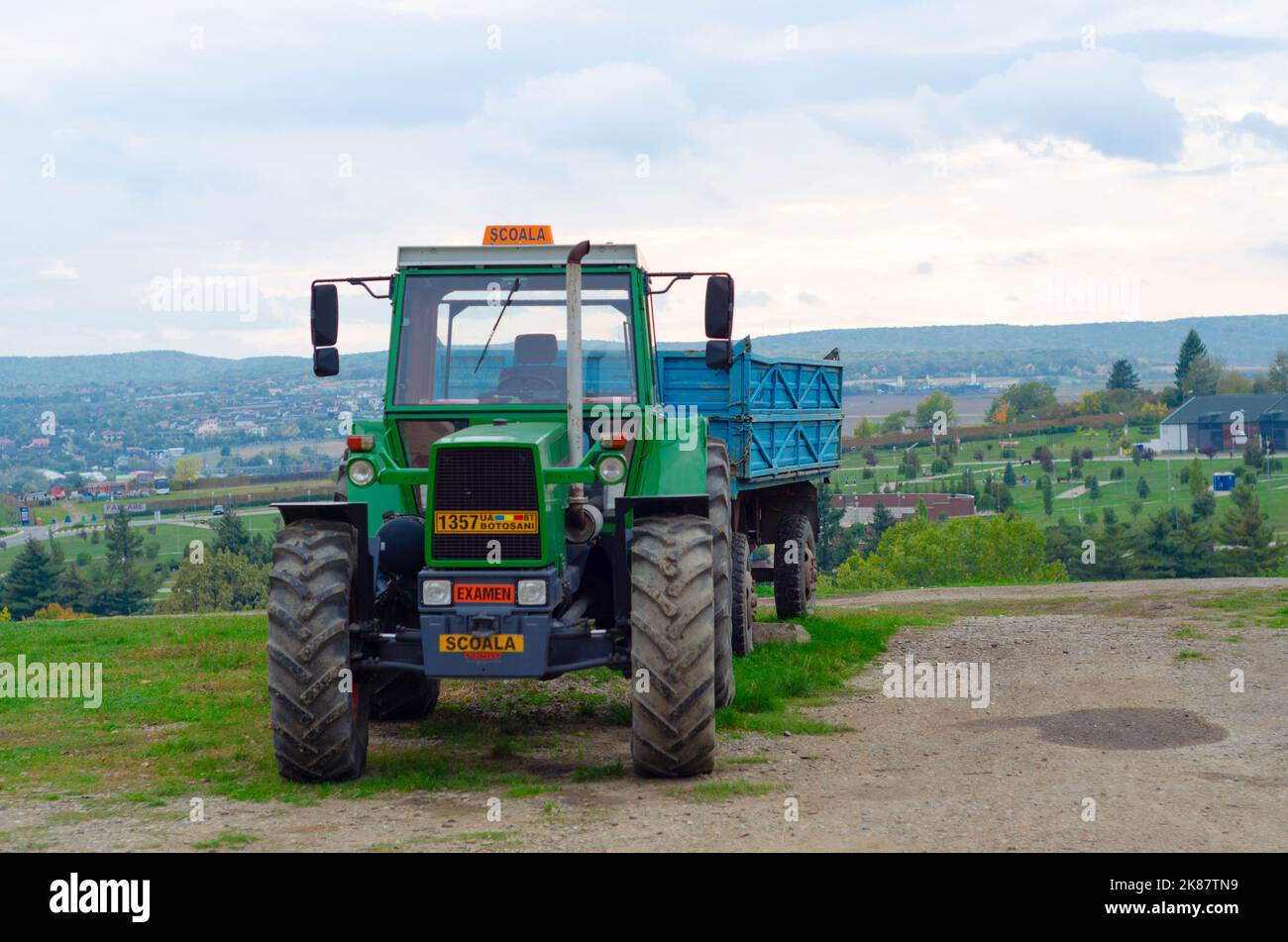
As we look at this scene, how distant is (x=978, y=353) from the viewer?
6590 inches

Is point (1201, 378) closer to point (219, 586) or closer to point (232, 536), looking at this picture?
point (232, 536)

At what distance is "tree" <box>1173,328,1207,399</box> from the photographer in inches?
4924

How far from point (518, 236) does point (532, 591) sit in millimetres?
2715

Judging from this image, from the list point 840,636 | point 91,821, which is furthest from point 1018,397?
point 91,821

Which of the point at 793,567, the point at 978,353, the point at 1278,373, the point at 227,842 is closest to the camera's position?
the point at 227,842

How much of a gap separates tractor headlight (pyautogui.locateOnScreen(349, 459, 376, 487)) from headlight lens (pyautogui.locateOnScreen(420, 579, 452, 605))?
88cm

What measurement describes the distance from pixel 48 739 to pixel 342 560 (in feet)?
10.8

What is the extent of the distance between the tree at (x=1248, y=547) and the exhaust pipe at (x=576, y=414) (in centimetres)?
5461

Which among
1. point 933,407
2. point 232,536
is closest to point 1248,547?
point 232,536

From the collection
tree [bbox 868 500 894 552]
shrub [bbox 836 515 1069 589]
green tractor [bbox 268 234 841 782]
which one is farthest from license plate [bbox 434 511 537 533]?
tree [bbox 868 500 894 552]

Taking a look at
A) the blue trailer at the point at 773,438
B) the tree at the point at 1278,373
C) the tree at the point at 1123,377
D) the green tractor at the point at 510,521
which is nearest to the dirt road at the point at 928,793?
the green tractor at the point at 510,521

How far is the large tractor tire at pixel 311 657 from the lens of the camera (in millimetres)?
7734

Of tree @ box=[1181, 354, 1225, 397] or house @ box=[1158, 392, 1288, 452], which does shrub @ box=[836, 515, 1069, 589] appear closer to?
house @ box=[1158, 392, 1288, 452]

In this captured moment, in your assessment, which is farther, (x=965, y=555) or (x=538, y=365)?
(x=965, y=555)
